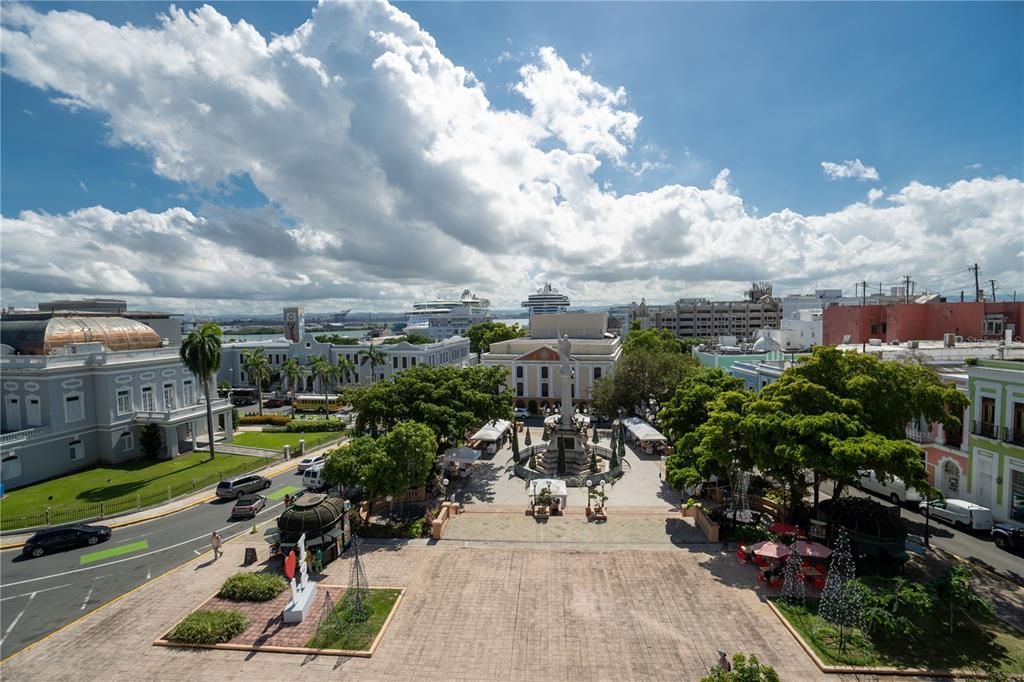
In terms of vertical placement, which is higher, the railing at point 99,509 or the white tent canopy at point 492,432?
the white tent canopy at point 492,432

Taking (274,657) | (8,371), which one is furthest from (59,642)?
(8,371)

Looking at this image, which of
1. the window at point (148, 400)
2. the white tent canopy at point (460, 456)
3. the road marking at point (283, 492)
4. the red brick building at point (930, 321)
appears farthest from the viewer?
the red brick building at point (930, 321)

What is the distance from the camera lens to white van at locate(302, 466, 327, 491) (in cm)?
3369

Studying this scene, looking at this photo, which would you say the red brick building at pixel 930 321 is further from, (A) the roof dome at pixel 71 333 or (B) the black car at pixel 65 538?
(A) the roof dome at pixel 71 333

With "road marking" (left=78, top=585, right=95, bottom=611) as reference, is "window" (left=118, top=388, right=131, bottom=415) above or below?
above

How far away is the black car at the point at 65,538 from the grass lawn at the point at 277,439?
59.7 feet

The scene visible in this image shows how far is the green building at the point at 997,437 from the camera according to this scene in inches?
997

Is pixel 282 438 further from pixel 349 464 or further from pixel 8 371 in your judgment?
pixel 349 464

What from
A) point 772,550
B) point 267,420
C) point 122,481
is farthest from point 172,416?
point 772,550

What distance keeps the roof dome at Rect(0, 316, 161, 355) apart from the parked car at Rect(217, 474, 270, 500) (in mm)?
22327

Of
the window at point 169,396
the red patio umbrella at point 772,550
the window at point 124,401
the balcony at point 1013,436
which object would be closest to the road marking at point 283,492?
the window at point 124,401

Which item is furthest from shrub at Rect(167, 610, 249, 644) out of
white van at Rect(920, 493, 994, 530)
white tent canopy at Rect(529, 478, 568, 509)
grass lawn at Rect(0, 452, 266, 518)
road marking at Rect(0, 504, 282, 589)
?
white van at Rect(920, 493, 994, 530)

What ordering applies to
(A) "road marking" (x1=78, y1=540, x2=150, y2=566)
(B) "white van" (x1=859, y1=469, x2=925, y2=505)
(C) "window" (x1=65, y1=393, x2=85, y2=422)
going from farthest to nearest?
(C) "window" (x1=65, y1=393, x2=85, y2=422), (B) "white van" (x1=859, y1=469, x2=925, y2=505), (A) "road marking" (x1=78, y1=540, x2=150, y2=566)

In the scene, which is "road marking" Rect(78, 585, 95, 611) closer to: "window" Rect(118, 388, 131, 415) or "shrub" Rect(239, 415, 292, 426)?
"window" Rect(118, 388, 131, 415)
